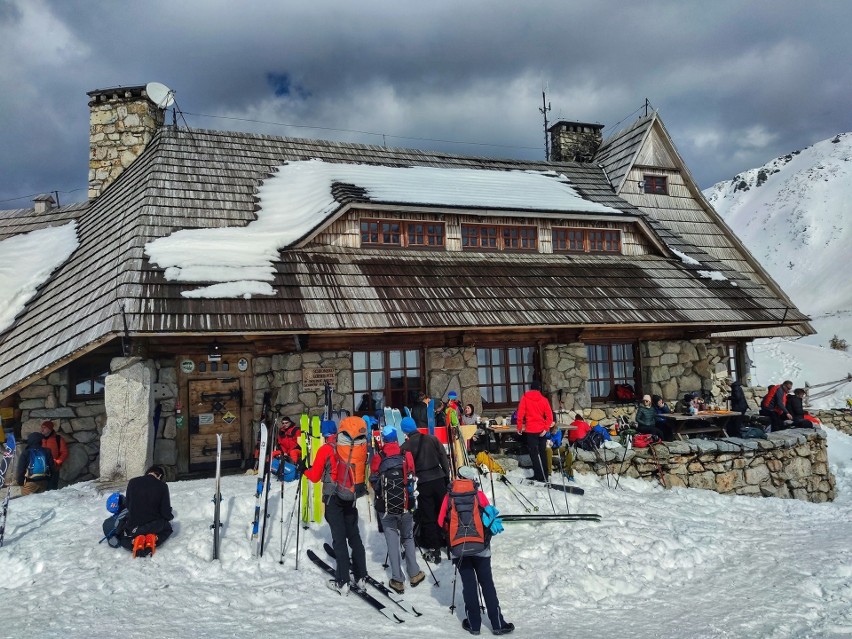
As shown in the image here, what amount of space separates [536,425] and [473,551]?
4.45 meters

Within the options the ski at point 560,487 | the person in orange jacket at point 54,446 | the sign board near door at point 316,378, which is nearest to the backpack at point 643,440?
the ski at point 560,487

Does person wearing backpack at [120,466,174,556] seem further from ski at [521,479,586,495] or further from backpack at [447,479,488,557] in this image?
ski at [521,479,586,495]

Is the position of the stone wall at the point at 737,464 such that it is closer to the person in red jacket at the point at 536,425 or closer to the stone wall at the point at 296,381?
the person in red jacket at the point at 536,425

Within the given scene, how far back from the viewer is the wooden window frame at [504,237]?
46.2 ft

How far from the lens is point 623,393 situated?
13758 millimetres

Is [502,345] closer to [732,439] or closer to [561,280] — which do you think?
[561,280]

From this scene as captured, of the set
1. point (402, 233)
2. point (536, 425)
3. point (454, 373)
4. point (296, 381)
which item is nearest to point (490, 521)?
point (536, 425)

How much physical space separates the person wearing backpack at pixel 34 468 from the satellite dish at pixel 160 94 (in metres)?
9.96

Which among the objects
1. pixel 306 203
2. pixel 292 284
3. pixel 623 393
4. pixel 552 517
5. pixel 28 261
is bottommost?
pixel 552 517

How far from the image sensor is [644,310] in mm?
13070

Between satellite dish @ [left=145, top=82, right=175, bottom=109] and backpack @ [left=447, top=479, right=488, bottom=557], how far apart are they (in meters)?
14.5

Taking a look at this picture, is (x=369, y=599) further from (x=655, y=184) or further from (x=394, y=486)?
(x=655, y=184)

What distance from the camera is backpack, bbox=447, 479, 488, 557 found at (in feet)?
18.2

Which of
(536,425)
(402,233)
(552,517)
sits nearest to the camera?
(552,517)
